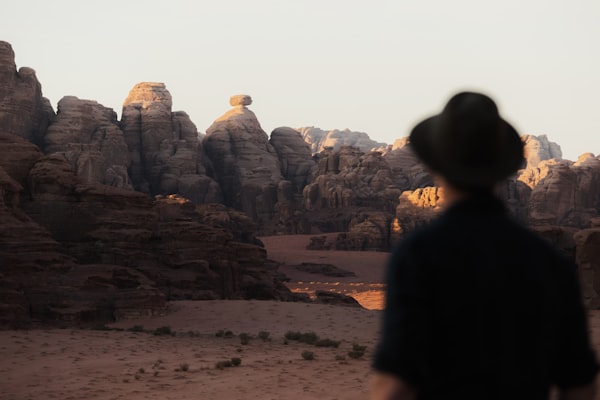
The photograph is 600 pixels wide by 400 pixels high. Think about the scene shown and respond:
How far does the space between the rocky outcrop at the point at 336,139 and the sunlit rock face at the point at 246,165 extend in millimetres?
64359

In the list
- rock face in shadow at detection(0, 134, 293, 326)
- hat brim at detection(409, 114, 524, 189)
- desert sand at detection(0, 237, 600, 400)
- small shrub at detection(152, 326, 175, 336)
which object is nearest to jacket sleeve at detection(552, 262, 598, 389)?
hat brim at detection(409, 114, 524, 189)

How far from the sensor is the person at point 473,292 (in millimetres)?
1827

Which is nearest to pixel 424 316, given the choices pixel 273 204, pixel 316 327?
pixel 316 327

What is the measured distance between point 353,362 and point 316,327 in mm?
8241

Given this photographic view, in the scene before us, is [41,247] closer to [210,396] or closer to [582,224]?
[210,396]

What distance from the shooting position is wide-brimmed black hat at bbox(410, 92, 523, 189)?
1.92 meters

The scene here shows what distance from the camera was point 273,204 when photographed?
69.6 m

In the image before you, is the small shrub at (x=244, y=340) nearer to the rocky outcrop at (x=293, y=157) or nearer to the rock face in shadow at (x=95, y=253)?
the rock face in shadow at (x=95, y=253)

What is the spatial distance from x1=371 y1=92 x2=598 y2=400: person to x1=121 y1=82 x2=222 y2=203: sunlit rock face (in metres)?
63.8

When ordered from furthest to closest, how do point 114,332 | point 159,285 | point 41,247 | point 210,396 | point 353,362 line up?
point 159,285 < point 41,247 < point 114,332 < point 353,362 < point 210,396

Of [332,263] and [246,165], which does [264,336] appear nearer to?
[332,263]

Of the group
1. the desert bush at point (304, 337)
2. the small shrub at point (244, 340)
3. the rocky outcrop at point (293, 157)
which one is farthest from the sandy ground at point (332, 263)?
the small shrub at point (244, 340)

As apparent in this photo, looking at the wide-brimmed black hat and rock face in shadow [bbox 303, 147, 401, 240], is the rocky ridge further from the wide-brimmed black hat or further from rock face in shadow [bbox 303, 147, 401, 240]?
the wide-brimmed black hat

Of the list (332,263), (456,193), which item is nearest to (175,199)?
(332,263)
